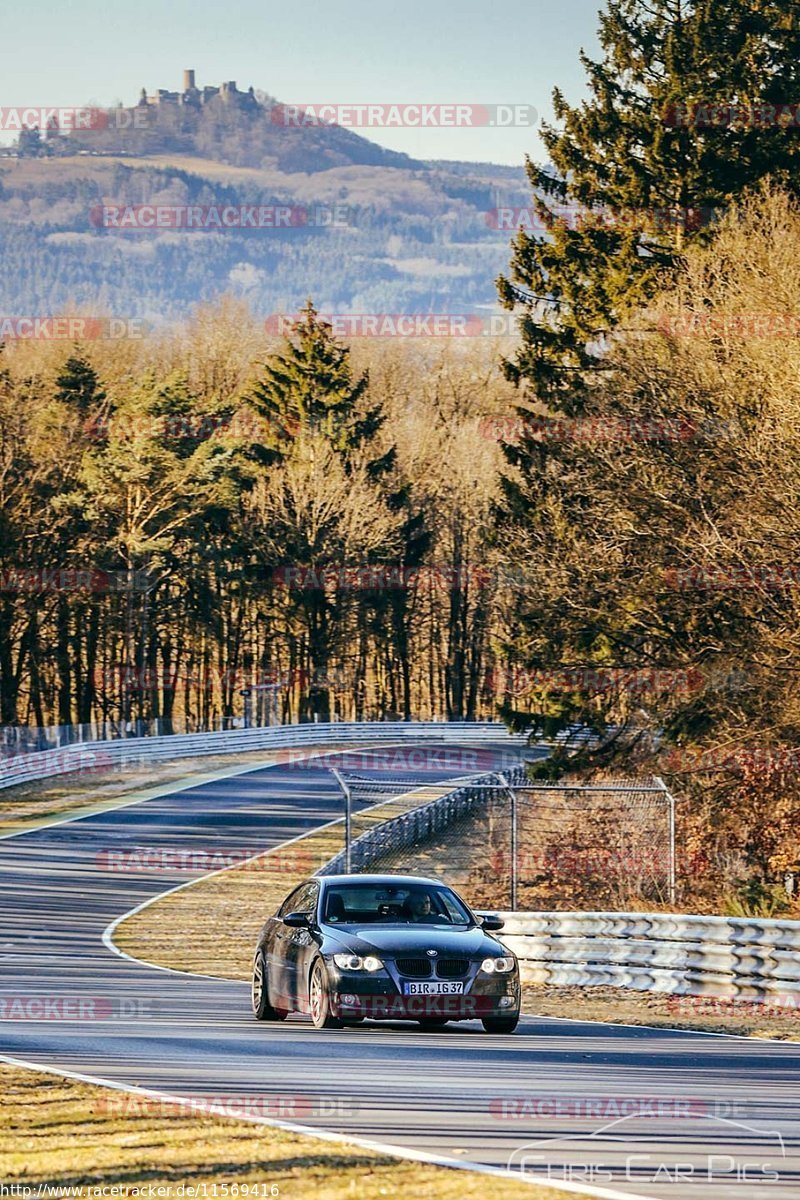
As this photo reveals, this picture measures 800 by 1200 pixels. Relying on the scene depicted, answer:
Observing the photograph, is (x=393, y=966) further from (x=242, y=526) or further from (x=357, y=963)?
(x=242, y=526)

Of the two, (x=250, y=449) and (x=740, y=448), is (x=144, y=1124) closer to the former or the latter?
(x=740, y=448)

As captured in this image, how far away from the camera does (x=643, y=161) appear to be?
46.0m

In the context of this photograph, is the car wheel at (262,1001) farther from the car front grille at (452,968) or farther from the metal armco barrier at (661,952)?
the metal armco barrier at (661,952)

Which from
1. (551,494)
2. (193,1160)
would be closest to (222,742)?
(551,494)

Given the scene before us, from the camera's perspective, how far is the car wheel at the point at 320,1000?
16.0 m

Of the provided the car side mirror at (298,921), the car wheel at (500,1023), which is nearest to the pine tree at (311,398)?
the car side mirror at (298,921)

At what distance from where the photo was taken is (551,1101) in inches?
446

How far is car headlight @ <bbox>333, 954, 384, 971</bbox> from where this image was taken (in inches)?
624

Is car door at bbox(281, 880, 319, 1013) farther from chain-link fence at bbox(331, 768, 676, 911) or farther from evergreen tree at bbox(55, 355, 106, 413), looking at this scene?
evergreen tree at bbox(55, 355, 106, 413)

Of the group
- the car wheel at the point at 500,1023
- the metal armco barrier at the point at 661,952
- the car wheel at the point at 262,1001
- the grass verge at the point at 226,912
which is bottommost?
the grass verge at the point at 226,912

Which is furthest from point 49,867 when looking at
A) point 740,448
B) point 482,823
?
point 740,448

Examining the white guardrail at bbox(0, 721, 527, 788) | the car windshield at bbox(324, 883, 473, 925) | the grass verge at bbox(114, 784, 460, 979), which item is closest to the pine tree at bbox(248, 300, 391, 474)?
the white guardrail at bbox(0, 721, 527, 788)

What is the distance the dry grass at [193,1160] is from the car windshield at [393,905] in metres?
5.73

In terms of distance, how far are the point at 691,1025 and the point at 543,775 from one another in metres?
25.8
